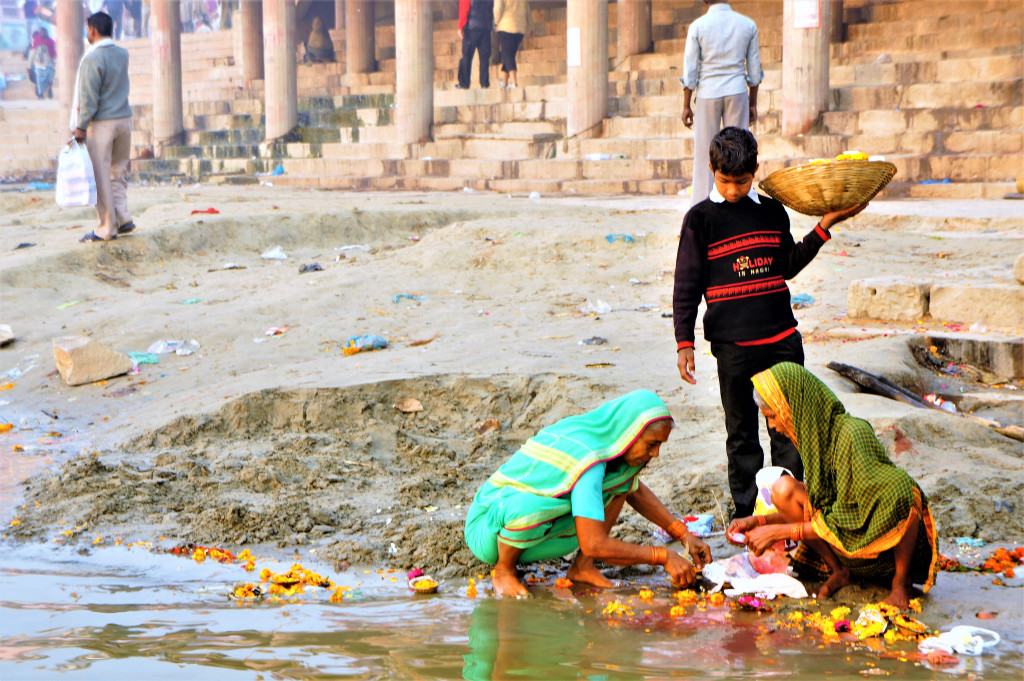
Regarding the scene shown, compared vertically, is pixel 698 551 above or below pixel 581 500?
below

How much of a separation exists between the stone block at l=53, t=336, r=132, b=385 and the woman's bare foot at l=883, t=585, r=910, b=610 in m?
5.21

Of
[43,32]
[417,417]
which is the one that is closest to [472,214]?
[417,417]

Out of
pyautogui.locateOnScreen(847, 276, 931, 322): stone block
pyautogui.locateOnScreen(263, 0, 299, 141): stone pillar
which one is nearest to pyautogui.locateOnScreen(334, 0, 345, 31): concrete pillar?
pyautogui.locateOnScreen(263, 0, 299, 141): stone pillar

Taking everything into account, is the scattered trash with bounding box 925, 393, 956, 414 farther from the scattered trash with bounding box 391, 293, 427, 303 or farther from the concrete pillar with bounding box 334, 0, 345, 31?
the concrete pillar with bounding box 334, 0, 345, 31

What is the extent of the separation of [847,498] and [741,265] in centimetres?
90

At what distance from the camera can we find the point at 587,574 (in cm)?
350

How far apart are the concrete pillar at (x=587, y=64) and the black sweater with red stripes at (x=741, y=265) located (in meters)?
11.0

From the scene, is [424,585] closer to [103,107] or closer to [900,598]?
[900,598]

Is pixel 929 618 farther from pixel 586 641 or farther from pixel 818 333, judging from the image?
pixel 818 333

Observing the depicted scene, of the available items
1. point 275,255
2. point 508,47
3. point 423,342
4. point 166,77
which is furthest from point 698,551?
point 166,77

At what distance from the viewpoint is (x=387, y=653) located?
2842mm

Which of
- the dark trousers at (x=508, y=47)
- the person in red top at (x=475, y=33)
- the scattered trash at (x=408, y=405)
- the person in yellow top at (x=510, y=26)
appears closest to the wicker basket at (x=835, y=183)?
the scattered trash at (x=408, y=405)

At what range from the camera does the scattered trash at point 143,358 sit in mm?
7000

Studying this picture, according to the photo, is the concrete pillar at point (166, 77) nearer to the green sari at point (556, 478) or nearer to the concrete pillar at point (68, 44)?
the concrete pillar at point (68, 44)
